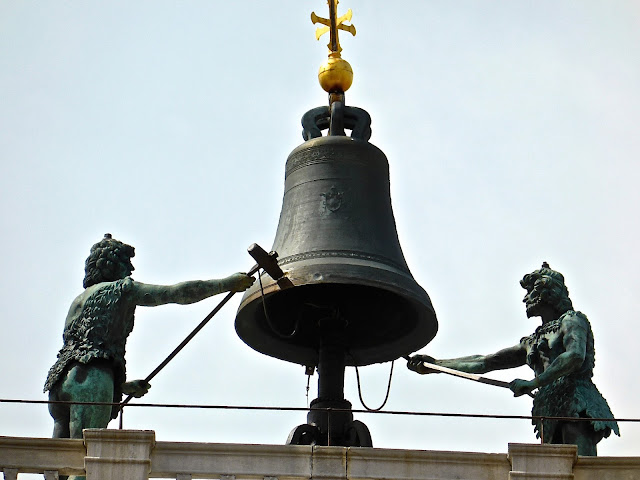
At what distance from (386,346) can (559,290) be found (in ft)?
5.93

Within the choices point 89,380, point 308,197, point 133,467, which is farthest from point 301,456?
point 308,197

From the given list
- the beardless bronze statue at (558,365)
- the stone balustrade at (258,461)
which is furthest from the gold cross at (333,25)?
the stone balustrade at (258,461)

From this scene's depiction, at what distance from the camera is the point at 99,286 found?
18391 mm

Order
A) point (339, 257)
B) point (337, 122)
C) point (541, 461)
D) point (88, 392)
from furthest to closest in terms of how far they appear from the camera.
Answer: point (337, 122) → point (339, 257) → point (88, 392) → point (541, 461)

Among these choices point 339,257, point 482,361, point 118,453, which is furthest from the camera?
point 482,361

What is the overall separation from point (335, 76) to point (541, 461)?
5.62 meters

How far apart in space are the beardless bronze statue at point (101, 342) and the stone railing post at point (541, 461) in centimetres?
323

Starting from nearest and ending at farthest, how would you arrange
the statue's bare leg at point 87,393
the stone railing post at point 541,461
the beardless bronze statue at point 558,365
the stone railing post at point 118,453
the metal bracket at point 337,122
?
the stone railing post at point 118,453 < the stone railing post at point 541,461 < the statue's bare leg at point 87,393 < the beardless bronze statue at point 558,365 < the metal bracket at point 337,122

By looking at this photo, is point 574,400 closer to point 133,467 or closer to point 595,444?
point 595,444

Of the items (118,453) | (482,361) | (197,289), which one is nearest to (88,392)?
(197,289)

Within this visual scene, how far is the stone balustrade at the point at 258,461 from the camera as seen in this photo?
1619cm

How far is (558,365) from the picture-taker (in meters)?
18.1

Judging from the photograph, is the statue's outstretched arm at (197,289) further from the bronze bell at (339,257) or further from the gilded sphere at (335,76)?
the gilded sphere at (335,76)

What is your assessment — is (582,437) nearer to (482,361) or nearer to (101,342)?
(482,361)
